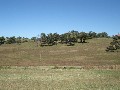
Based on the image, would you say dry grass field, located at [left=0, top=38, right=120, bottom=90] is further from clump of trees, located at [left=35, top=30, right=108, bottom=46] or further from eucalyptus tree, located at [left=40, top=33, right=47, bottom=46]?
eucalyptus tree, located at [left=40, top=33, right=47, bottom=46]

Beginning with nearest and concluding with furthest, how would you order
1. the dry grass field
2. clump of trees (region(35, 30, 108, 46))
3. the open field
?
the dry grass field < the open field < clump of trees (region(35, 30, 108, 46))

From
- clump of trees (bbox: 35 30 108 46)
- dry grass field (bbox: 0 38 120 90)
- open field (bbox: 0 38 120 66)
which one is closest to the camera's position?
dry grass field (bbox: 0 38 120 90)

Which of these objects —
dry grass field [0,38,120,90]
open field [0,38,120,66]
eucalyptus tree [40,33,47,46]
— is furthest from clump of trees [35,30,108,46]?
dry grass field [0,38,120,90]

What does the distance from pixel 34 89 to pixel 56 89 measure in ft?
7.58

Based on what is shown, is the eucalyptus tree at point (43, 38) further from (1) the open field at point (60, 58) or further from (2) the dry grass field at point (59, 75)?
(2) the dry grass field at point (59, 75)

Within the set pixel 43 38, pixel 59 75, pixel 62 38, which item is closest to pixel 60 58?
pixel 59 75

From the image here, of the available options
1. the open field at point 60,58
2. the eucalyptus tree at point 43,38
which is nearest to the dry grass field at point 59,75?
the open field at point 60,58

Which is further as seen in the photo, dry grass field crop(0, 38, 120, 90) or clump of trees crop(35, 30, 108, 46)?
clump of trees crop(35, 30, 108, 46)

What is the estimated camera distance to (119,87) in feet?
81.5

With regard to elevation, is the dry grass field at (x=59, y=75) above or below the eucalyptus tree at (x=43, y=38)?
below

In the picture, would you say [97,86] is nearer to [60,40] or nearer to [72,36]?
[72,36]

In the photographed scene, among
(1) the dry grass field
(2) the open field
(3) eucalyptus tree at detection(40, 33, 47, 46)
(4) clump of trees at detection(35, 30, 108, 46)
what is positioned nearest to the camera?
(1) the dry grass field

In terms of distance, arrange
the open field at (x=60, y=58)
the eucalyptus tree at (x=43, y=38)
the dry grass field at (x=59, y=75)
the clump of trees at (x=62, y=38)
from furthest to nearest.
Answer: the eucalyptus tree at (x=43, y=38)
the clump of trees at (x=62, y=38)
the open field at (x=60, y=58)
the dry grass field at (x=59, y=75)

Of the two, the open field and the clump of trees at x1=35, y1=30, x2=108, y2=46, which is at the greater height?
the clump of trees at x1=35, y1=30, x2=108, y2=46
